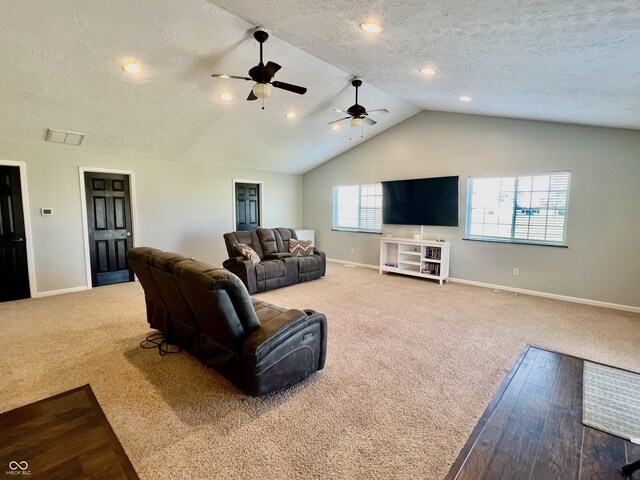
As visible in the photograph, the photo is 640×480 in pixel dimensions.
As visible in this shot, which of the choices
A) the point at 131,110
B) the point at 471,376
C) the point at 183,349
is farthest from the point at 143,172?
the point at 471,376

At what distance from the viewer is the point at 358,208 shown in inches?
297

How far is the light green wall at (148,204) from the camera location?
4.86 meters

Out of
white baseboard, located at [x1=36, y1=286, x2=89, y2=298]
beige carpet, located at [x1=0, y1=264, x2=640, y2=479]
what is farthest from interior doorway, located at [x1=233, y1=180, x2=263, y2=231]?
beige carpet, located at [x1=0, y1=264, x2=640, y2=479]

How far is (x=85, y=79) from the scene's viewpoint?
3.56 meters

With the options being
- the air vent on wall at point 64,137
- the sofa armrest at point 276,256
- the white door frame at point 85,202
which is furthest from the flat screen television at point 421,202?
the air vent on wall at point 64,137

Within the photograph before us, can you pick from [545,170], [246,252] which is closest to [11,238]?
[246,252]

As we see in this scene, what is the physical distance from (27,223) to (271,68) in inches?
176

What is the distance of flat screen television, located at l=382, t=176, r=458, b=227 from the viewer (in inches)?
228

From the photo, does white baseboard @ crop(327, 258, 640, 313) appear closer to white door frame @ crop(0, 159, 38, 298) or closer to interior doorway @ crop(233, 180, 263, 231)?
interior doorway @ crop(233, 180, 263, 231)

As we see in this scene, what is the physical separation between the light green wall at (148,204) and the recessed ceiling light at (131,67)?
2.37 m

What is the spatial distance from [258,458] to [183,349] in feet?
5.51

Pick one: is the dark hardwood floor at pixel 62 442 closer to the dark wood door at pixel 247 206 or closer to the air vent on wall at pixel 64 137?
the air vent on wall at pixel 64 137

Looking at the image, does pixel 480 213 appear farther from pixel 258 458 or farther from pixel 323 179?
pixel 258 458

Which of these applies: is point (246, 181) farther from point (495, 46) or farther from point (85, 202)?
point (495, 46)
